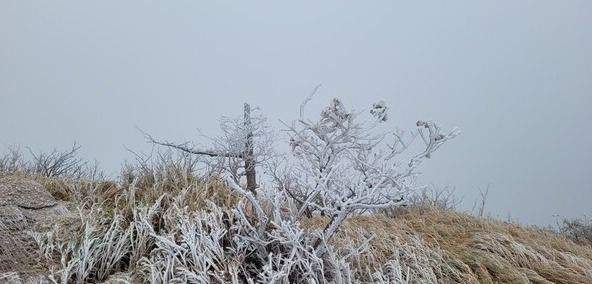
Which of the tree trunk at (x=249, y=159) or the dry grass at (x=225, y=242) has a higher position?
the tree trunk at (x=249, y=159)

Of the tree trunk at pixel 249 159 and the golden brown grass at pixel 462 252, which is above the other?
the tree trunk at pixel 249 159

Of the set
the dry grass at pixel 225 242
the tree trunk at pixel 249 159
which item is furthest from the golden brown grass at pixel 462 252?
the tree trunk at pixel 249 159

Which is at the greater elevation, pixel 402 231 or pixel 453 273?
pixel 402 231

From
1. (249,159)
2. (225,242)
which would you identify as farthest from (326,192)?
(249,159)

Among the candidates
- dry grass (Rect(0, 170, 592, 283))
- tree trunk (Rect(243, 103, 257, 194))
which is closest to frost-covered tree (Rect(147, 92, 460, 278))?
dry grass (Rect(0, 170, 592, 283))

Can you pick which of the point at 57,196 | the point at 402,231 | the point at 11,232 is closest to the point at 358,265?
the point at 402,231

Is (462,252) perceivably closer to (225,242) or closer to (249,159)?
(225,242)

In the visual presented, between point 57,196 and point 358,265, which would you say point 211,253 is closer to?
point 358,265

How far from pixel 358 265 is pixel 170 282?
1435mm

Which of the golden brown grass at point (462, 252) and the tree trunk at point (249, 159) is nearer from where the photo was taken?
the golden brown grass at point (462, 252)

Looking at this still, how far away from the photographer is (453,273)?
5.07 metres

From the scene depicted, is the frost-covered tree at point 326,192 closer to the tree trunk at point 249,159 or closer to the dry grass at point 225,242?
the dry grass at point 225,242

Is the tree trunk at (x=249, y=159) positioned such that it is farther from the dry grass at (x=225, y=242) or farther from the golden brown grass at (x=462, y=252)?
the golden brown grass at (x=462, y=252)

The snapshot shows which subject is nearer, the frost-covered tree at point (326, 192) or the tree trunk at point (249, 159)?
the frost-covered tree at point (326, 192)
